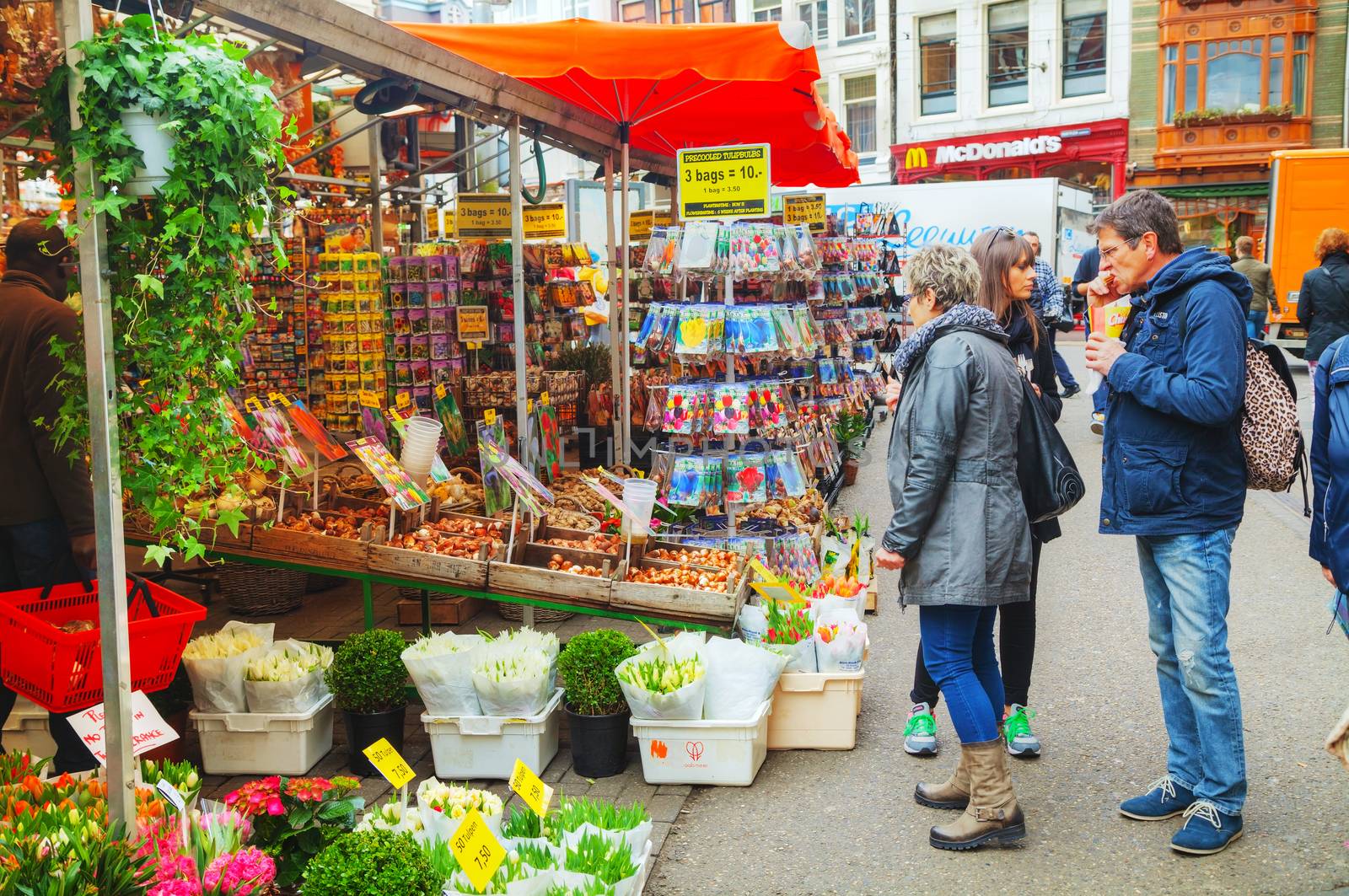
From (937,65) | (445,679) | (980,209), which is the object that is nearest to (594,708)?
(445,679)

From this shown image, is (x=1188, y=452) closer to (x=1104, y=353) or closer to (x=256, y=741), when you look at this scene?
(x=1104, y=353)

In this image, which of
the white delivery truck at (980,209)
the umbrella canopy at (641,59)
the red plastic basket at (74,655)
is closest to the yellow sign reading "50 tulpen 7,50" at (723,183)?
the umbrella canopy at (641,59)

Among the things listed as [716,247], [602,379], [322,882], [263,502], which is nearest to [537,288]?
[602,379]

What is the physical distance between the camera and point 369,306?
884 centimetres

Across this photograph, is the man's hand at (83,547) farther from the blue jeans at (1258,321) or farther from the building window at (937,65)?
the building window at (937,65)

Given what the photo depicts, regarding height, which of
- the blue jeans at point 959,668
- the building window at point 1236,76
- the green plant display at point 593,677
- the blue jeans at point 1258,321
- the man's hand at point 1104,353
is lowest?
the green plant display at point 593,677

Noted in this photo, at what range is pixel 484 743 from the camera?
13.9 ft

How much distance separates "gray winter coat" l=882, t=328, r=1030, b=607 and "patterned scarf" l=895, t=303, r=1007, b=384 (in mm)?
31

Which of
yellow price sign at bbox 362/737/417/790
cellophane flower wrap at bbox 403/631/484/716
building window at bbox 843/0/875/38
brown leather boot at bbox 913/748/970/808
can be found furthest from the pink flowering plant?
building window at bbox 843/0/875/38

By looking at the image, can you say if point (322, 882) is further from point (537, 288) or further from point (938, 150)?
point (938, 150)

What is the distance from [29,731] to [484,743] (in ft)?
5.28

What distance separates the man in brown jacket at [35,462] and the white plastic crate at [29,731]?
0.12 meters

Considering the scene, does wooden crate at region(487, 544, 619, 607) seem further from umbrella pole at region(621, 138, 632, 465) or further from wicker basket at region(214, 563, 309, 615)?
umbrella pole at region(621, 138, 632, 465)

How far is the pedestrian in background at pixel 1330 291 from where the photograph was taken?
38.0ft
